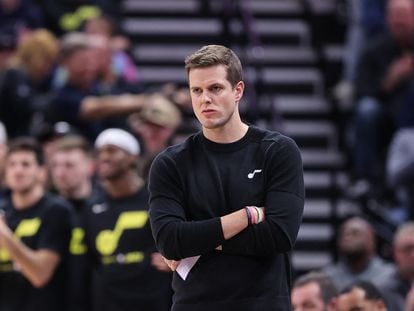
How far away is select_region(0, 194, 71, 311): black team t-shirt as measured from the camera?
27.3 feet

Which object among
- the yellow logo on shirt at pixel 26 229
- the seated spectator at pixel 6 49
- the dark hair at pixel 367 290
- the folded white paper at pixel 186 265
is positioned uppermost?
the folded white paper at pixel 186 265

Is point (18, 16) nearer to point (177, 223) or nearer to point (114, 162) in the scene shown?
point (114, 162)

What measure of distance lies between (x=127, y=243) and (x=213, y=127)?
10.1 feet

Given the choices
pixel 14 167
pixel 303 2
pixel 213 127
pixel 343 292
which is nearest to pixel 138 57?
pixel 303 2

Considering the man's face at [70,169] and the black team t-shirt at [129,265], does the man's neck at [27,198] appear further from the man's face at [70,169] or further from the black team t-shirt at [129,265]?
the man's face at [70,169]

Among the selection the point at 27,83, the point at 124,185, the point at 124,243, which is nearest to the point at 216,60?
the point at 124,243

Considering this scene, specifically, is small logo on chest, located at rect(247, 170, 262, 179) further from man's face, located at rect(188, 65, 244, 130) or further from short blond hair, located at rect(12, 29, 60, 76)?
short blond hair, located at rect(12, 29, 60, 76)

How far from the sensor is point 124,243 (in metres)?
8.19

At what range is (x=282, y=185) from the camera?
17.2 ft

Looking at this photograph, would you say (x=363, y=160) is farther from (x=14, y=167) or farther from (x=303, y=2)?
(x=14, y=167)

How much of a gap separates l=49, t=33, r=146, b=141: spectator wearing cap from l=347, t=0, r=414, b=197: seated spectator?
2.38 m

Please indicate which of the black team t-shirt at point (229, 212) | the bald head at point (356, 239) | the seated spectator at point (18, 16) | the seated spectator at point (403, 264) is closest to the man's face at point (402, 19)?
the bald head at point (356, 239)

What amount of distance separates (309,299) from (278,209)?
250 cm

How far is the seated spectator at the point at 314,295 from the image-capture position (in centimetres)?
757
